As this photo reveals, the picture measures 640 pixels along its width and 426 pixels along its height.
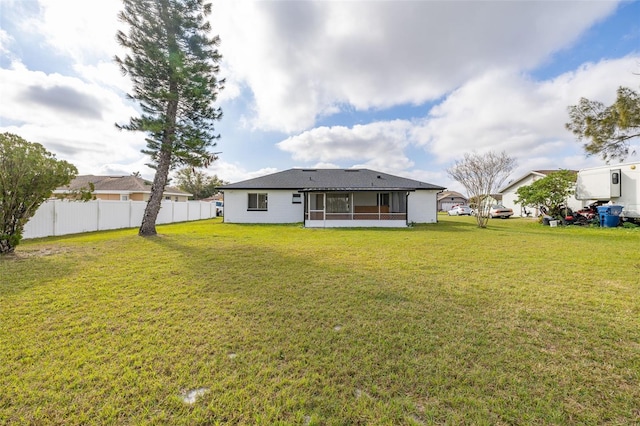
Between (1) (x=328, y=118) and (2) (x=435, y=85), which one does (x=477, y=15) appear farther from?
(1) (x=328, y=118)

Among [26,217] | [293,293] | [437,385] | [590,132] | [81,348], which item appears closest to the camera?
[437,385]

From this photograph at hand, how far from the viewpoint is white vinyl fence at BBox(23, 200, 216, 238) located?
1105 cm

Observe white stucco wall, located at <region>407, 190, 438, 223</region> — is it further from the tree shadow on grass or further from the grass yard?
the tree shadow on grass

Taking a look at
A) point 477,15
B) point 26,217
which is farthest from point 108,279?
point 477,15

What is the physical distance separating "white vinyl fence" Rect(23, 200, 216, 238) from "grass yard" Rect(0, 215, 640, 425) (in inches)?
311

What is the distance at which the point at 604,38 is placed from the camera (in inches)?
358

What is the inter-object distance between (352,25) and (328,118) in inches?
394

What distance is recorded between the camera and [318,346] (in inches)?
111

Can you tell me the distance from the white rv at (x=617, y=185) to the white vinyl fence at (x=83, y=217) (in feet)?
95.6

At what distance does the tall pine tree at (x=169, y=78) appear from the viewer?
1034cm

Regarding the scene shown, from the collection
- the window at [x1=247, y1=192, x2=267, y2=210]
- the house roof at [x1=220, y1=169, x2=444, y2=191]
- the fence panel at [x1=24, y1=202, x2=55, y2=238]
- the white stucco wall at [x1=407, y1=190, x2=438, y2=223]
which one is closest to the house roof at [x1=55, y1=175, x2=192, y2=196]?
the window at [x1=247, y1=192, x2=267, y2=210]

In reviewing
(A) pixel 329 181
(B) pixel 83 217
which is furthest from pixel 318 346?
(A) pixel 329 181

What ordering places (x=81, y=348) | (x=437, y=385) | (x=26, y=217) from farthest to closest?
(x=26, y=217) → (x=81, y=348) → (x=437, y=385)

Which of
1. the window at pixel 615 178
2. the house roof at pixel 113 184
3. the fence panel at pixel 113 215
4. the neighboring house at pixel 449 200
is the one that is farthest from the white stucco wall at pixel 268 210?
the neighboring house at pixel 449 200
